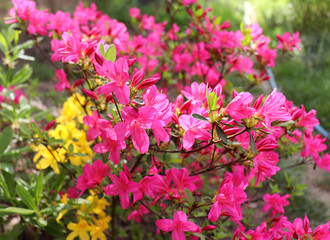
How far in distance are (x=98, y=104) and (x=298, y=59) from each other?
4205 millimetres

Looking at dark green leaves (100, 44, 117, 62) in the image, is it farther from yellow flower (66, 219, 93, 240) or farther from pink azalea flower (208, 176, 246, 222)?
yellow flower (66, 219, 93, 240)

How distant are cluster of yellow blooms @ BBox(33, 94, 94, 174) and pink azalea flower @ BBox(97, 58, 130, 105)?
48 cm

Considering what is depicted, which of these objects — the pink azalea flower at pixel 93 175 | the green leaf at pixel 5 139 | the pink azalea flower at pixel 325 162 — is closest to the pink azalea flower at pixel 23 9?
the green leaf at pixel 5 139

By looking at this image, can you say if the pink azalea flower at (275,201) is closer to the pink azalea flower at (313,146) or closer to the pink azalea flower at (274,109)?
the pink azalea flower at (313,146)

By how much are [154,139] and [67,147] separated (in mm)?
430

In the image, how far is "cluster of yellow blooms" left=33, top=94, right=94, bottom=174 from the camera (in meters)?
1.29

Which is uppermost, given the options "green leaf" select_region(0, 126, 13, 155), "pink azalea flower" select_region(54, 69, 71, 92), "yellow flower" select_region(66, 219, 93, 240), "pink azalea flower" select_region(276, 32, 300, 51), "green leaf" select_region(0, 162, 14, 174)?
"pink azalea flower" select_region(276, 32, 300, 51)

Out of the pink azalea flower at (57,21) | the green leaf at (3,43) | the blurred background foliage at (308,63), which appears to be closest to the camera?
the pink azalea flower at (57,21)

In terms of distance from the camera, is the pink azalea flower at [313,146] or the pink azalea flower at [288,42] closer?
the pink azalea flower at [313,146]

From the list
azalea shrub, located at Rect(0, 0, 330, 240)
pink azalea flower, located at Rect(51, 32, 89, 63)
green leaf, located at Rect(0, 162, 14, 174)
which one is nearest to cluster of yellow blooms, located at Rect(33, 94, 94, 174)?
azalea shrub, located at Rect(0, 0, 330, 240)

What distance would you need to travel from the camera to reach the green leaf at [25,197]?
1.28 meters

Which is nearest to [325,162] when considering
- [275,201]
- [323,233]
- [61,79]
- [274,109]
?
[275,201]

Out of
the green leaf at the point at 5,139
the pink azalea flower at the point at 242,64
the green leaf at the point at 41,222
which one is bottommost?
the green leaf at the point at 41,222

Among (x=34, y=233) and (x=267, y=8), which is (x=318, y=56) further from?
(x=34, y=233)
